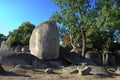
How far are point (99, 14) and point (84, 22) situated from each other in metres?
2.14

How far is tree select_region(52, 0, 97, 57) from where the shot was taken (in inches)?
1400

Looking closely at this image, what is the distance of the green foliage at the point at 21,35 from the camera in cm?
5700

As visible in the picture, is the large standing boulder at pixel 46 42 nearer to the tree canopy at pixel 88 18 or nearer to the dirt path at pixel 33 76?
the dirt path at pixel 33 76

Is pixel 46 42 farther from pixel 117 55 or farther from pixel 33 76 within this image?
pixel 117 55

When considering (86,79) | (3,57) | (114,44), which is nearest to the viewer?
(86,79)

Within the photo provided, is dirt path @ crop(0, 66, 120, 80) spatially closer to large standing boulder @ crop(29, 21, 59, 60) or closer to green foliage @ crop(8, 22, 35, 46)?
large standing boulder @ crop(29, 21, 59, 60)

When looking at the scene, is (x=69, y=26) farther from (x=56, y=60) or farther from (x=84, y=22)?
(x=56, y=60)

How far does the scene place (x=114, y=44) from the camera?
42188 millimetres

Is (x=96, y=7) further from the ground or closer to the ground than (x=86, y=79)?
further from the ground

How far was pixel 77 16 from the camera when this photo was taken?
36.8 metres

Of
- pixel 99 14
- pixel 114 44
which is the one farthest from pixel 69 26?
pixel 114 44

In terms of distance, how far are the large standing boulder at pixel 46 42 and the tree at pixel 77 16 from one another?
11.9m

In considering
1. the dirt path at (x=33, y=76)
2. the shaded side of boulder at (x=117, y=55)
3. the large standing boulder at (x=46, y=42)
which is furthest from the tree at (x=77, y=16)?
the dirt path at (x=33, y=76)

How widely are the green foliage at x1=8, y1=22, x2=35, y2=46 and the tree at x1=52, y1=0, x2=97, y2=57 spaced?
2020 cm
